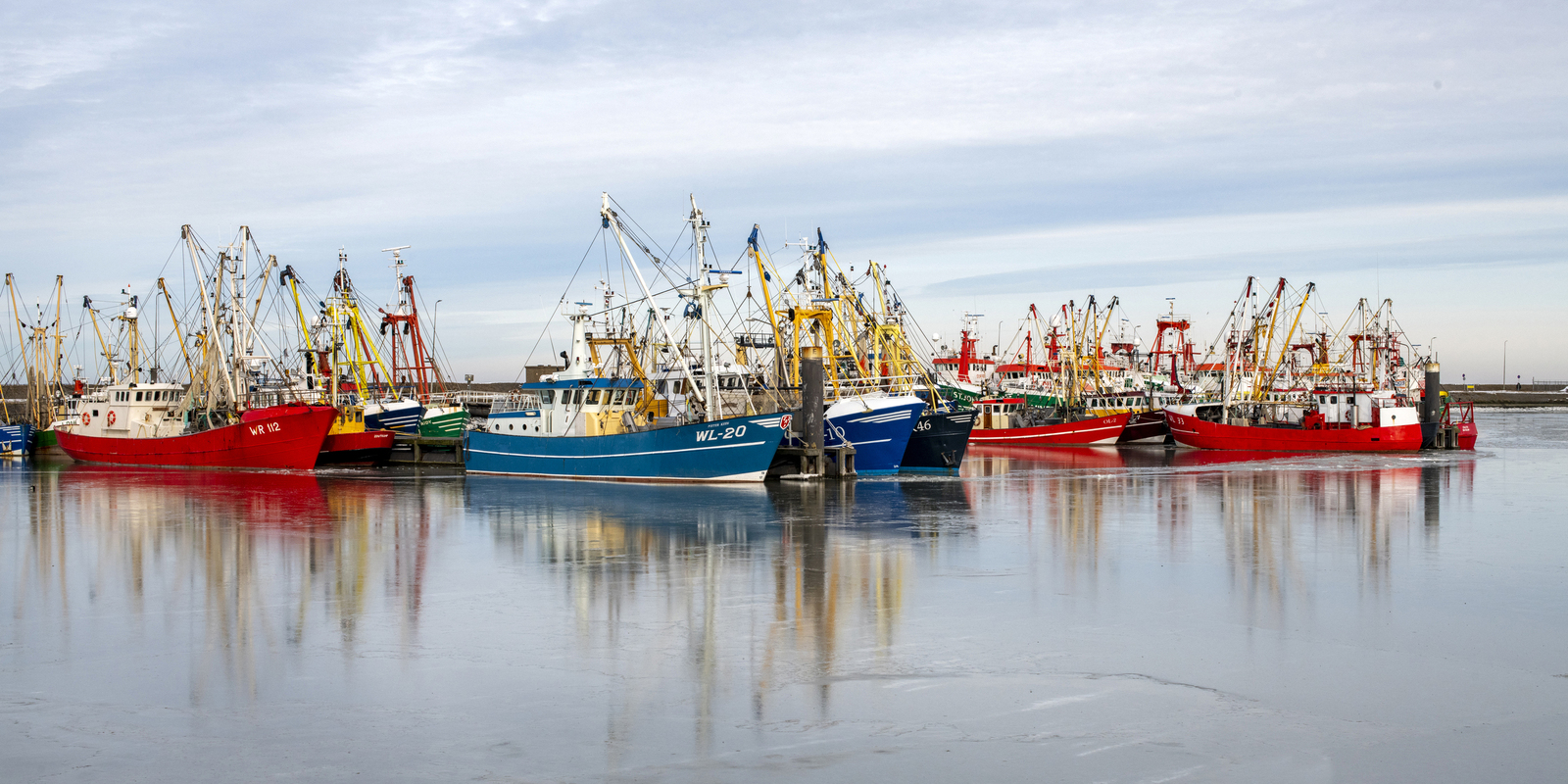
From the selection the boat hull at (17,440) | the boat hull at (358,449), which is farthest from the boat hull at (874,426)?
the boat hull at (17,440)

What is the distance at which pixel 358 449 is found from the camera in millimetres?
44594

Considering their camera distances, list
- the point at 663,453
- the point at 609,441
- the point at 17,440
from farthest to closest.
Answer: the point at 17,440
the point at 609,441
the point at 663,453

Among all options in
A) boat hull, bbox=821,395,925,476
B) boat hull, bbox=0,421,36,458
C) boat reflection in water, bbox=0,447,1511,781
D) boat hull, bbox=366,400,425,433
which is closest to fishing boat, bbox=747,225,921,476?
boat hull, bbox=821,395,925,476

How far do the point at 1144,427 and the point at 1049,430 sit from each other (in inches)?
189

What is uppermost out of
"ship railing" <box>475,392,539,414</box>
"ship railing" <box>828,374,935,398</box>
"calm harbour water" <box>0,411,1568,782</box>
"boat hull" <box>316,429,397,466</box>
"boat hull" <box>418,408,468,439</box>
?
"ship railing" <box>828,374,935,398</box>

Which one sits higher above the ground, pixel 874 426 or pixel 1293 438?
pixel 874 426

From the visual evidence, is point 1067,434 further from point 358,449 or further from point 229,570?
point 229,570

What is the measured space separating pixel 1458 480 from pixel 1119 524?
16.1m

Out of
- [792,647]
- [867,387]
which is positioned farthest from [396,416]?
[792,647]

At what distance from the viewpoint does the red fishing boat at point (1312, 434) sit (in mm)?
47250

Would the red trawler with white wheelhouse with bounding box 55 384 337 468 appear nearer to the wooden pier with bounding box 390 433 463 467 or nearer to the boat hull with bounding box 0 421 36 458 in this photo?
the wooden pier with bounding box 390 433 463 467

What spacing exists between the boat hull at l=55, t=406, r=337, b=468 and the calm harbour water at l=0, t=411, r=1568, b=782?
1717 cm

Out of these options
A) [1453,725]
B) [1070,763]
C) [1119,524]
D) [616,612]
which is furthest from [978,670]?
[1119,524]

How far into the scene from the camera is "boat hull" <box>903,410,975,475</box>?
38.4 meters
